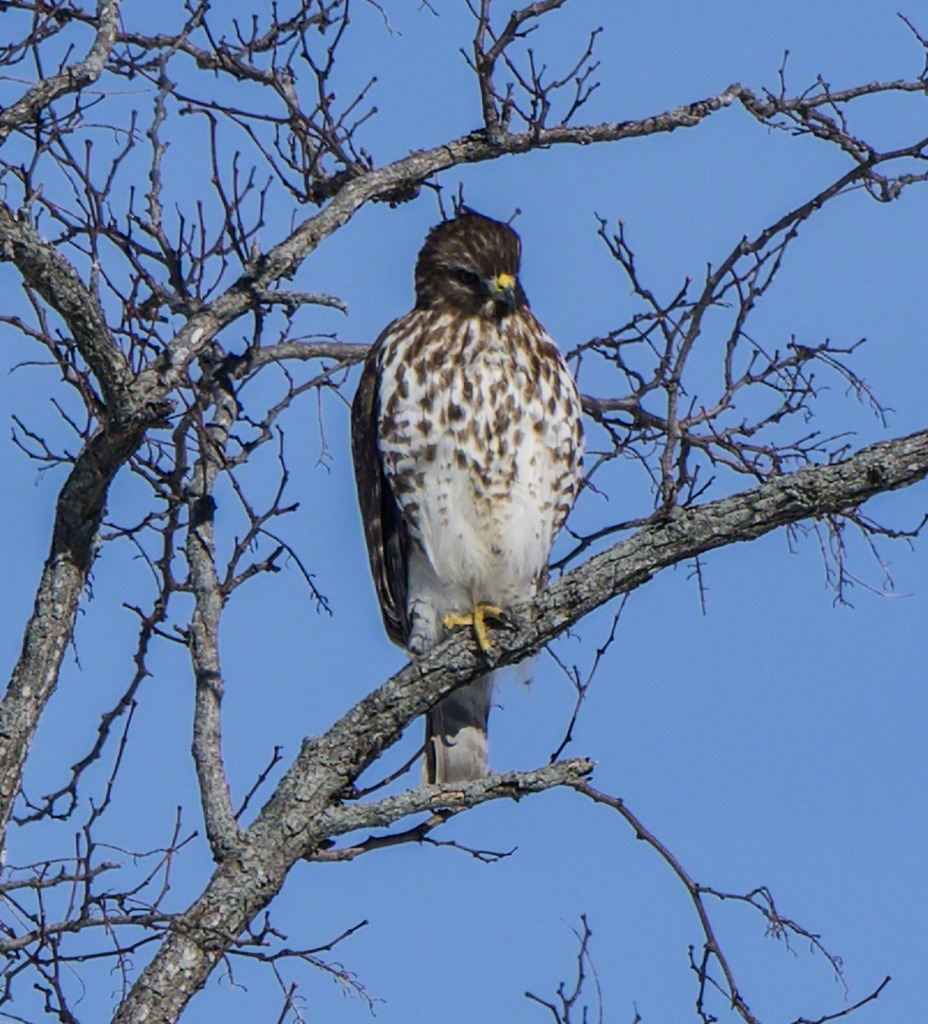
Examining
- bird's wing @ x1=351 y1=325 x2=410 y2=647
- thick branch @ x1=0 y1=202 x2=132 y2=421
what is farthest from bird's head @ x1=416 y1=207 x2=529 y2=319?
thick branch @ x1=0 y1=202 x2=132 y2=421

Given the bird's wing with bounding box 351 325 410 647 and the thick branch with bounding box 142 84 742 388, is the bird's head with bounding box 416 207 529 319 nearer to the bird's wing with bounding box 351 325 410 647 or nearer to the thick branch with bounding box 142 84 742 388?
the bird's wing with bounding box 351 325 410 647

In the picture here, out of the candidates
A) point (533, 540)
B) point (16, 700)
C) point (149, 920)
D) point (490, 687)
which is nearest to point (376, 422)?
point (533, 540)

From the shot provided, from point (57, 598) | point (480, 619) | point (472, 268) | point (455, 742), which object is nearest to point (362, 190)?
point (472, 268)

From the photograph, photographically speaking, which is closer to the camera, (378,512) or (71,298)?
(71,298)

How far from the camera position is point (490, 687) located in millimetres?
5816

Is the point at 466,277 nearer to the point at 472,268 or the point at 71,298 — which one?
the point at 472,268

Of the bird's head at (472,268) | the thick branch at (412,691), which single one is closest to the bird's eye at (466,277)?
the bird's head at (472,268)

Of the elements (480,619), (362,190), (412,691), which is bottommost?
(412,691)

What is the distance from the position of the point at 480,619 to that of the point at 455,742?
970 millimetres

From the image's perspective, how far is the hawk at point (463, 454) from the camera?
17.4 feet

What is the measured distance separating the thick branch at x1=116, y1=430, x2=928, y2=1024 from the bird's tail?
102 centimetres

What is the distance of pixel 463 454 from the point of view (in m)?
5.27

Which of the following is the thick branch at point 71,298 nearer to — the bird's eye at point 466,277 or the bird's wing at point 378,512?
the bird's wing at point 378,512

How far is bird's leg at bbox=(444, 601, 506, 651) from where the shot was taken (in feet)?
Result: 15.3
